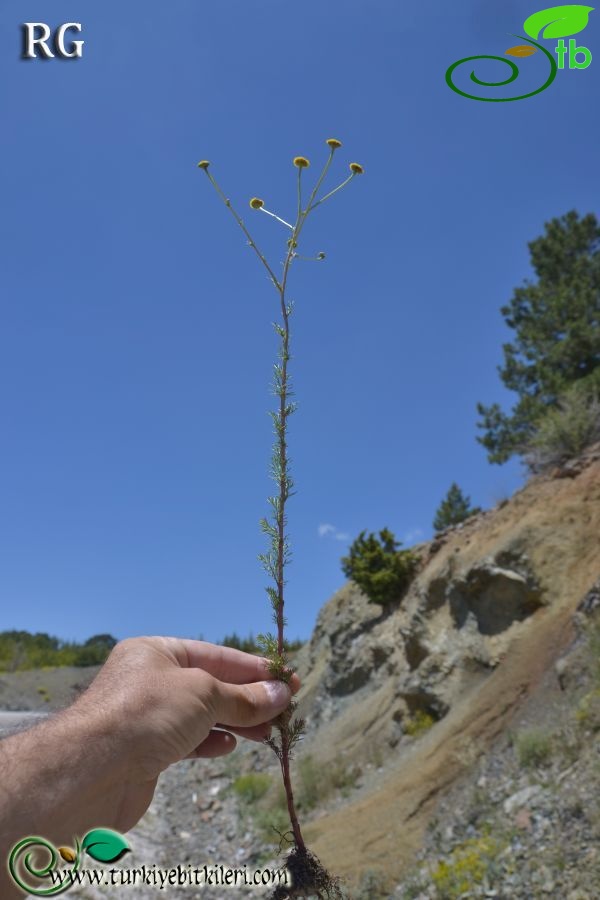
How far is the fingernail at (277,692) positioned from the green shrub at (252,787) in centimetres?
1651

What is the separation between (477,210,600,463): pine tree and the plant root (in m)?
21.7

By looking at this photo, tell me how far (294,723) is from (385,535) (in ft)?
70.9

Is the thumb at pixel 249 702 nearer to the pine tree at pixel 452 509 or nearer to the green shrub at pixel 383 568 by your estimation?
the green shrub at pixel 383 568

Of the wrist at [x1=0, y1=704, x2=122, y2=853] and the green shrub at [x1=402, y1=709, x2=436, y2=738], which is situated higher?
the green shrub at [x1=402, y1=709, x2=436, y2=738]

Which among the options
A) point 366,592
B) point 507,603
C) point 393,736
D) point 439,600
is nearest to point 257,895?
point 393,736

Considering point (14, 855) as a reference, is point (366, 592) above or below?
above

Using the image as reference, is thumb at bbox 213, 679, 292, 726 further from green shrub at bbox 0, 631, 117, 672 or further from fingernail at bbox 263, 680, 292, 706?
green shrub at bbox 0, 631, 117, 672

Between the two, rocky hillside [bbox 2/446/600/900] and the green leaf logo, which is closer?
the green leaf logo

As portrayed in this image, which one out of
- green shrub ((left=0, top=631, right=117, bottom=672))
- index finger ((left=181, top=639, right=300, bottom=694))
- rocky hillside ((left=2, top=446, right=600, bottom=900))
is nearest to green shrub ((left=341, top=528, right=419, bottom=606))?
rocky hillside ((left=2, top=446, right=600, bottom=900))

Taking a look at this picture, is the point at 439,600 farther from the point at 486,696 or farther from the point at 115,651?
the point at 115,651

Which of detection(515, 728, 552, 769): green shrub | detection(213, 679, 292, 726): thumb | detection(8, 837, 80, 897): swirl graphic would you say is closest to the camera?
detection(8, 837, 80, 897): swirl graphic

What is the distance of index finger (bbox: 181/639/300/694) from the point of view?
2.69m

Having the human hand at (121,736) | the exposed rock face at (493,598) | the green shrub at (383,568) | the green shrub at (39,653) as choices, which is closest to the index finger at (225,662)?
the human hand at (121,736)

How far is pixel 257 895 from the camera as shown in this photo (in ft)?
32.6
